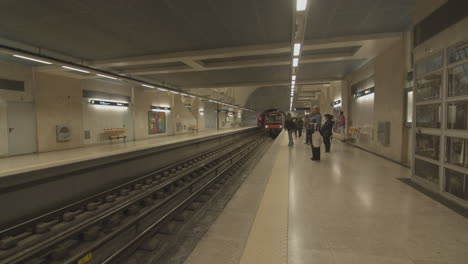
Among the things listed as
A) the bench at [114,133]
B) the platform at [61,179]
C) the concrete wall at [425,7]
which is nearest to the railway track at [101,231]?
the platform at [61,179]

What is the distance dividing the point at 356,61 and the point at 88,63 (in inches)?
476

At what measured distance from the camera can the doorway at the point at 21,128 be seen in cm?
839

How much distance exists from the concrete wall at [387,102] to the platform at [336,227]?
292cm

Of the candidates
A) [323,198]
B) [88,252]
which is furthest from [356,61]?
[88,252]

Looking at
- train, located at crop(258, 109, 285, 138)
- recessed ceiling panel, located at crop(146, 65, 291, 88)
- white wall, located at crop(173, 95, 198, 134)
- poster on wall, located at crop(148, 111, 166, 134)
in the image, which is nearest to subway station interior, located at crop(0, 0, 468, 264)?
recessed ceiling panel, located at crop(146, 65, 291, 88)

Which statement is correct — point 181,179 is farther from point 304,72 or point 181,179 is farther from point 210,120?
point 210,120

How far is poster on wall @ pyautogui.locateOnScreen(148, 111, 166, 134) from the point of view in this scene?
16469 mm

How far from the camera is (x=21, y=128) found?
8719mm

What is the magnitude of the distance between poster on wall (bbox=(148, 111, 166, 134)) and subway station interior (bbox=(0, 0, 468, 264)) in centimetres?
554

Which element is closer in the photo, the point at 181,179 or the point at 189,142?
the point at 181,179

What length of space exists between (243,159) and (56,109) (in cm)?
910

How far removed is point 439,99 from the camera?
3.80 meters

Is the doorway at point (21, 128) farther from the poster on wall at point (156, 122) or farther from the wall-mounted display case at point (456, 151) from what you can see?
the wall-mounted display case at point (456, 151)

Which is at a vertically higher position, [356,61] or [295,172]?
[356,61]
